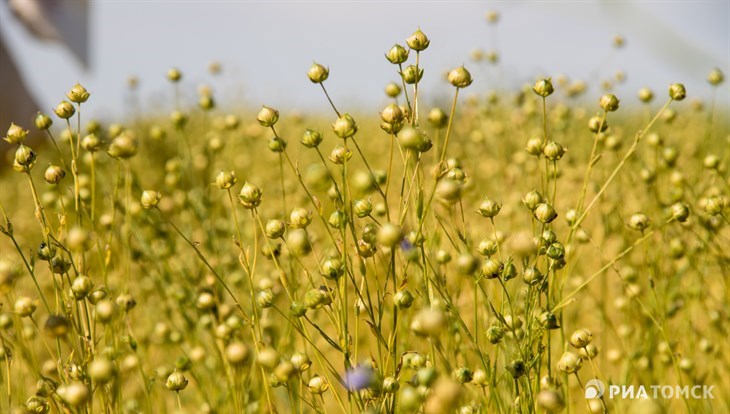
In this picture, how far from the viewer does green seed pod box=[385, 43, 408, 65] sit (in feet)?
3.22

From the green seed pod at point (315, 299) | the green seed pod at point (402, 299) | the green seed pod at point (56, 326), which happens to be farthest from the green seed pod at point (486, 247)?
the green seed pod at point (56, 326)

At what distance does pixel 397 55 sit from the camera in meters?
0.98

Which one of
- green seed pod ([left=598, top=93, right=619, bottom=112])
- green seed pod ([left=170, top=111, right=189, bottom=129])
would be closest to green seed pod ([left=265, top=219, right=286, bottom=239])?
green seed pod ([left=598, top=93, right=619, bottom=112])

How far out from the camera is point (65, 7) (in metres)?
3.93

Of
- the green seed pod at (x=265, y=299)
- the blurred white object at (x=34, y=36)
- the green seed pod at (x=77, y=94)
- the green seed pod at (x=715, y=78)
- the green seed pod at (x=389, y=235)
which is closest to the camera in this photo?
the green seed pod at (x=389, y=235)

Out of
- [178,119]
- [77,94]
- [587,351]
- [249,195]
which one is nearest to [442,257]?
[587,351]

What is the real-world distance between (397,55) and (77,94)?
54 cm

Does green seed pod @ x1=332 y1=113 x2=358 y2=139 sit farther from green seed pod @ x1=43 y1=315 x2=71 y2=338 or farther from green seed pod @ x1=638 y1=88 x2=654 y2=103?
green seed pod @ x1=638 y1=88 x2=654 y2=103

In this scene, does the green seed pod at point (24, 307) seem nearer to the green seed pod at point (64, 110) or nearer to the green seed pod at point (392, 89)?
the green seed pod at point (64, 110)

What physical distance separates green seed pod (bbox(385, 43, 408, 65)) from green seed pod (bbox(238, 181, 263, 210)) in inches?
11.5

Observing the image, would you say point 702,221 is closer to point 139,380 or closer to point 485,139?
point 485,139

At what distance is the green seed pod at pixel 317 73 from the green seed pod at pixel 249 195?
208 millimetres

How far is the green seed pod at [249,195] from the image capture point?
0.90 meters

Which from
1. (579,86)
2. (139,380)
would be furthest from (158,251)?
(579,86)
